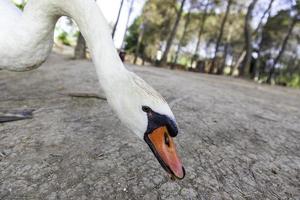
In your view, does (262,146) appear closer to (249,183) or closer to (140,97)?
(249,183)

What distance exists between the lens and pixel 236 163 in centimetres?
316

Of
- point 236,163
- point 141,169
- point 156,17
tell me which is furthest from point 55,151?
point 156,17

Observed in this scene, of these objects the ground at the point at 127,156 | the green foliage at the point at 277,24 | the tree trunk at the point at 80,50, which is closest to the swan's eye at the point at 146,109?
the ground at the point at 127,156

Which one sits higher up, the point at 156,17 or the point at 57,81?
the point at 156,17

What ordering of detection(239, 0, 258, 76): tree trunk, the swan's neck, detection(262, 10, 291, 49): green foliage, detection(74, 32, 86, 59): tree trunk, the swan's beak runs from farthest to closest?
detection(262, 10, 291, 49): green foliage < detection(239, 0, 258, 76): tree trunk < detection(74, 32, 86, 59): tree trunk < the swan's neck < the swan's beak

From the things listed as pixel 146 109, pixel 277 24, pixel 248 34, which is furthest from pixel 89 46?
pixel 277 24

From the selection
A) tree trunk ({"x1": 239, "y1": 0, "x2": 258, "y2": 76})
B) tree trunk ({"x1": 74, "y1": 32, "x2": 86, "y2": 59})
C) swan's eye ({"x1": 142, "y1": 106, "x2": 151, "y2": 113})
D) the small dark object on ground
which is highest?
tree trunk ({"x1": 239, "y1": 0, "x2": 258, "y2": 76})

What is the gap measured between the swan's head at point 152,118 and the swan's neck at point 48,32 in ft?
0.64

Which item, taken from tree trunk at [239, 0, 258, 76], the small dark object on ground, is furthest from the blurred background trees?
the small dark object on ground

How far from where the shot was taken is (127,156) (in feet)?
9.93

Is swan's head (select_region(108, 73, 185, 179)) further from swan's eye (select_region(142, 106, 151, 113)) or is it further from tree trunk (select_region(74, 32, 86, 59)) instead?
tree trunk (select_region(74, 32, 86, 59))

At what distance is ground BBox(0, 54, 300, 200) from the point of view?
2543 mm

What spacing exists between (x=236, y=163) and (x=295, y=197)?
0.61m

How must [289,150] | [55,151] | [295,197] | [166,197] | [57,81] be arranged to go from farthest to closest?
[57,81] → [289,150] → [55,151] → [295,197] → [166,197]
